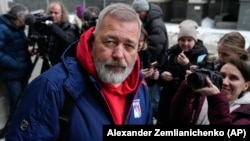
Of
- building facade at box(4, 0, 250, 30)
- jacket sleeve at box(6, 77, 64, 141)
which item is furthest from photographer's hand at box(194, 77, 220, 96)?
building facade at box(4, 0, 250, 30)

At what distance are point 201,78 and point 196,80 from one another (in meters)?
0.04

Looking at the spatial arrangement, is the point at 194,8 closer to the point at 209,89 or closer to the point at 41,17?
the point at 41,17

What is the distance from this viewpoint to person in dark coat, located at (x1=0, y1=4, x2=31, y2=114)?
3566 millimetres

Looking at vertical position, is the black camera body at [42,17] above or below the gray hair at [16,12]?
below

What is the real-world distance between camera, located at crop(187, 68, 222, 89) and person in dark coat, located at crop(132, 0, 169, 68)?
6.63 ft

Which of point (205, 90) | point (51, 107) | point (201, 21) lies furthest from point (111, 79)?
point (201, 21)

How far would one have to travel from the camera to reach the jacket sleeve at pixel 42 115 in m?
1.32

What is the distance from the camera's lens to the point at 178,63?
293 centimetres

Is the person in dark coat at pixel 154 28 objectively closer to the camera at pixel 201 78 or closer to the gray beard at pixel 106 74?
the camera at pixel 201 78

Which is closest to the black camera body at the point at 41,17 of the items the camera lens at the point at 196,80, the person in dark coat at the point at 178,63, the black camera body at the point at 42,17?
the black camera body at the point at 42,17

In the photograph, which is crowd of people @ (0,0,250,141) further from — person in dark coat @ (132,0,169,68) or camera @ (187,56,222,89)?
person in dark coat @ (132,0,169,68)

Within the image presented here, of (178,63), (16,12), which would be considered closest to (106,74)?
(178,63)

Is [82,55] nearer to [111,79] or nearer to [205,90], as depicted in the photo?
[111,79]

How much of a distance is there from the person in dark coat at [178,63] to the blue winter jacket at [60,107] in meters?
1.48
